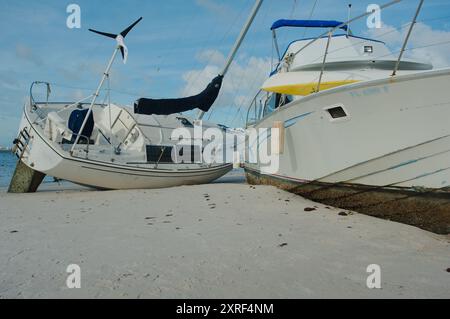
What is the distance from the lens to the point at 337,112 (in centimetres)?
689

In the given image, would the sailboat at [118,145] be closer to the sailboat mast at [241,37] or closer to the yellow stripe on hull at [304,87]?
the sailboat mast at [241,37]

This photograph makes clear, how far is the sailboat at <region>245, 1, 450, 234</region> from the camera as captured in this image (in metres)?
5.81

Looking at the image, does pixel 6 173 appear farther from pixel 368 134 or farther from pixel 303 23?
pixel 368 134

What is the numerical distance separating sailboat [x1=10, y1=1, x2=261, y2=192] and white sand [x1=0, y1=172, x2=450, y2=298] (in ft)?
12.8

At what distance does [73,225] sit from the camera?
611 cm

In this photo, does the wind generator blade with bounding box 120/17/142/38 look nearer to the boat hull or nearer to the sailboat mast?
the sailboat mast

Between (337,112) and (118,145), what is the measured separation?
935cm

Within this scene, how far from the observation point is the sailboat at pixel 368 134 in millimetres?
5809

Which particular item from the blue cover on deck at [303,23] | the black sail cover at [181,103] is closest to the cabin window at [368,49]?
the blue cover on deck at [303,23]

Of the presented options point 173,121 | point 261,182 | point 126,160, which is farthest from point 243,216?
point 173,121

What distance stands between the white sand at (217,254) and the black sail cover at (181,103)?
573 cm

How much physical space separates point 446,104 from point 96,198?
878 cm

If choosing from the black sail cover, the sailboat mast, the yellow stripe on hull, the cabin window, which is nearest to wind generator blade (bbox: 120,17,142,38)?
the black sail cover

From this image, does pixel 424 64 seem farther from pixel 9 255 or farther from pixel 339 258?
pixel 9 255
